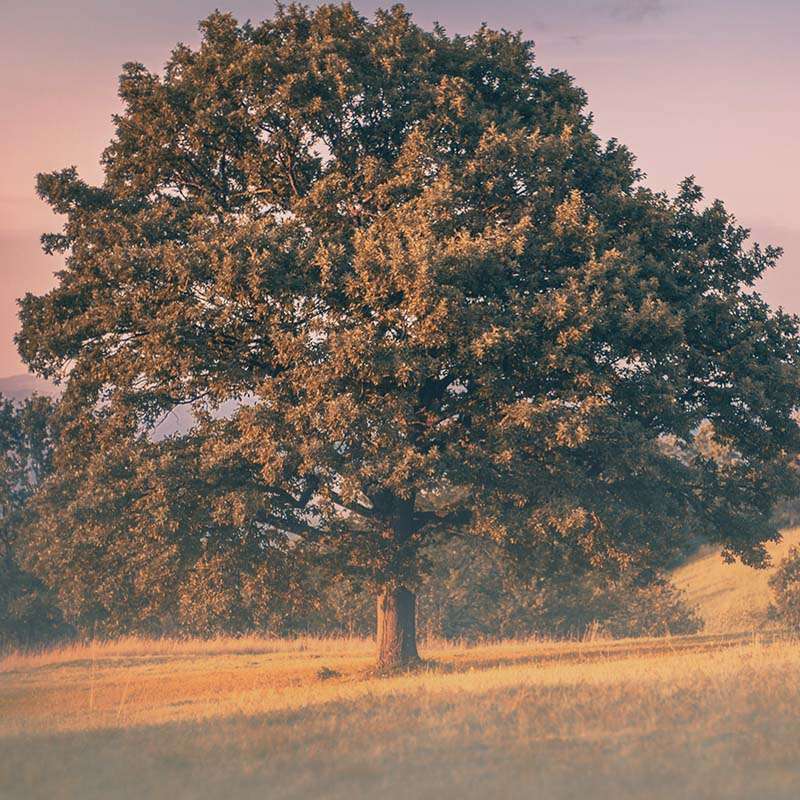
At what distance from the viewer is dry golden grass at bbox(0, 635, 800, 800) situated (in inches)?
488

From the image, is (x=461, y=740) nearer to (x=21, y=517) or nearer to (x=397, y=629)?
(x=397, y=629)

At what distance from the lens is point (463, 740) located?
47.5 feet

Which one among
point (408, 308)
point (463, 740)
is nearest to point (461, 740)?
point (463, 740)

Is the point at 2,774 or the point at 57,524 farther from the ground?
the point at 57,524

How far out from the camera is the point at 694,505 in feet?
98.7

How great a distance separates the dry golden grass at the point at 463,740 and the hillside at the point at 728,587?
41702 mm

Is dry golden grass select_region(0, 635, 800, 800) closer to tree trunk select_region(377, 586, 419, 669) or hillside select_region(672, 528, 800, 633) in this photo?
tree trunk select_region(377, 586, 419, 669)

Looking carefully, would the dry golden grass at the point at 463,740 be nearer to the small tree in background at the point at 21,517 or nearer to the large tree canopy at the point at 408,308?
the large tree canopy at the point at 408,308

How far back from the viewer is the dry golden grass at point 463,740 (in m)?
12.4

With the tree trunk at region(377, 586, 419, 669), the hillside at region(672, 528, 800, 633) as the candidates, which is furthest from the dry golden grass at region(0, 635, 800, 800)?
the hillside at region(672, 528, 800, 633)

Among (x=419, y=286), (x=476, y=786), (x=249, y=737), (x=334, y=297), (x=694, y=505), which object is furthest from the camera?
(x=694, y=505)

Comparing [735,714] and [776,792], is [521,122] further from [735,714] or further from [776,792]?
[776,792]

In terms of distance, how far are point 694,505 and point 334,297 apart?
39.8 ft

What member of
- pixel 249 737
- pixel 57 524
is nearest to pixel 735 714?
pixel 249 737
